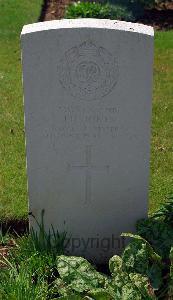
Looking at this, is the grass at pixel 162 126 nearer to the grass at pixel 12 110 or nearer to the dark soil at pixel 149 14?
the dark soil at pixel 149 14

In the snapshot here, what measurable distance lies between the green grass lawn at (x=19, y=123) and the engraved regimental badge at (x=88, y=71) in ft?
4.75

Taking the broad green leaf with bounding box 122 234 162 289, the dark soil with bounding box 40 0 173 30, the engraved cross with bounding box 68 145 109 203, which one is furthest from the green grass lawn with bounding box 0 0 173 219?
the broad green leaf with bounding box 122 234 162 289

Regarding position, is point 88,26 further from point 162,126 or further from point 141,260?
point 162,126

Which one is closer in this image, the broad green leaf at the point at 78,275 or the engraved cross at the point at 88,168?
the broad green leaf at the point at 78,275

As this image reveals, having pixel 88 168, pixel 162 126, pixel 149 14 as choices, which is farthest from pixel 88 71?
pixel 149 14

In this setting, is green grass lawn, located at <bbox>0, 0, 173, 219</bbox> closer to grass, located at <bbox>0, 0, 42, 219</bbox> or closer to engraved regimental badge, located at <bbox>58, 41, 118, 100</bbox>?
grass, located at <bbox>0, 0, 42, 219</bbox>

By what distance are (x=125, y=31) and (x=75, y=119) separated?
0.68 meters

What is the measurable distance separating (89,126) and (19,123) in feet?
8.84

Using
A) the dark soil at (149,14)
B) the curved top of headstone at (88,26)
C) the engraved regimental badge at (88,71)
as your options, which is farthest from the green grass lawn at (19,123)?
the curved top of headstone at (88,26)

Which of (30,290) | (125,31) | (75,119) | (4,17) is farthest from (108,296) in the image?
(4,17)

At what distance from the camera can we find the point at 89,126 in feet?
14.3

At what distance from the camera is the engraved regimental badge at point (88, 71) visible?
4.15 meters

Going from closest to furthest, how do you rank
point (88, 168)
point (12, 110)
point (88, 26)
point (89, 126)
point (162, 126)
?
point (88, 26) → point (89, 126) → point (88, 168) → point (162, 126) → point (12, 110)

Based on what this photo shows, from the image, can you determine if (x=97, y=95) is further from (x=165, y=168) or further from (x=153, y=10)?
(x=153, y=10)
